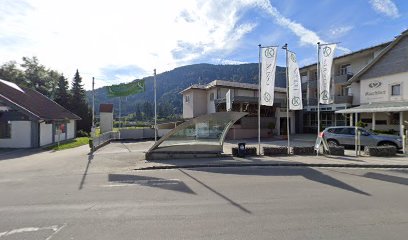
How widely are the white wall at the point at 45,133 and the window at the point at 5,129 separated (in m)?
2.34

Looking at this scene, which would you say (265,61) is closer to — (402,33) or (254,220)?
(254,220)

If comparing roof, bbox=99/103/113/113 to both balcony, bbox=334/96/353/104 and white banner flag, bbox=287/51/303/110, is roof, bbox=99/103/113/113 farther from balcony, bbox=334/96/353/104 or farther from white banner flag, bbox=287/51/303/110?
white banner flag, bbox=287/51/303/110

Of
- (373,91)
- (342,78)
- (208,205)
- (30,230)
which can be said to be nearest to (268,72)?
(208,205)

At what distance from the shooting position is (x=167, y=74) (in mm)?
176625

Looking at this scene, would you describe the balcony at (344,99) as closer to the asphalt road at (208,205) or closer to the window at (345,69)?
the window at (345,69)

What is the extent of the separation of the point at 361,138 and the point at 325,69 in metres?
5.49

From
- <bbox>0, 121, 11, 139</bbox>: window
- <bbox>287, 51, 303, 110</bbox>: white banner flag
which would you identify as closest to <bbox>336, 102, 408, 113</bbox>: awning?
<bbox>287, 51, 303, 110</bbox>: white banner flag

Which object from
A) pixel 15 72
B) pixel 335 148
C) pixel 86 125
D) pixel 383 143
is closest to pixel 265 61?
pixel 335 148

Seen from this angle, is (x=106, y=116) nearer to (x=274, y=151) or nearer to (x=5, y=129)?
(x=5, y=129)

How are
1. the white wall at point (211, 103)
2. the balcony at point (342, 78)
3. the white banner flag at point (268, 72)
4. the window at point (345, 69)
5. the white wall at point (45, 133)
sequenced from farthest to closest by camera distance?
the white wall at point (211, 103)
the window at point (345, 69)
the balcony at point (342, 78)
the white wall at point (45, 133)
the white banner flag at point (268, 72)

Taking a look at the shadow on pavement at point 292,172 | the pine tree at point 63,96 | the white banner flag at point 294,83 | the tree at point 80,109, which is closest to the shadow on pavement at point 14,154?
the shadow on pavement at point 292,172

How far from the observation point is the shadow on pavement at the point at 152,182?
9008 millimetres

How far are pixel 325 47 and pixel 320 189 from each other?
11651mm

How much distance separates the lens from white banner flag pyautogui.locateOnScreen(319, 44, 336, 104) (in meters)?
17.0
